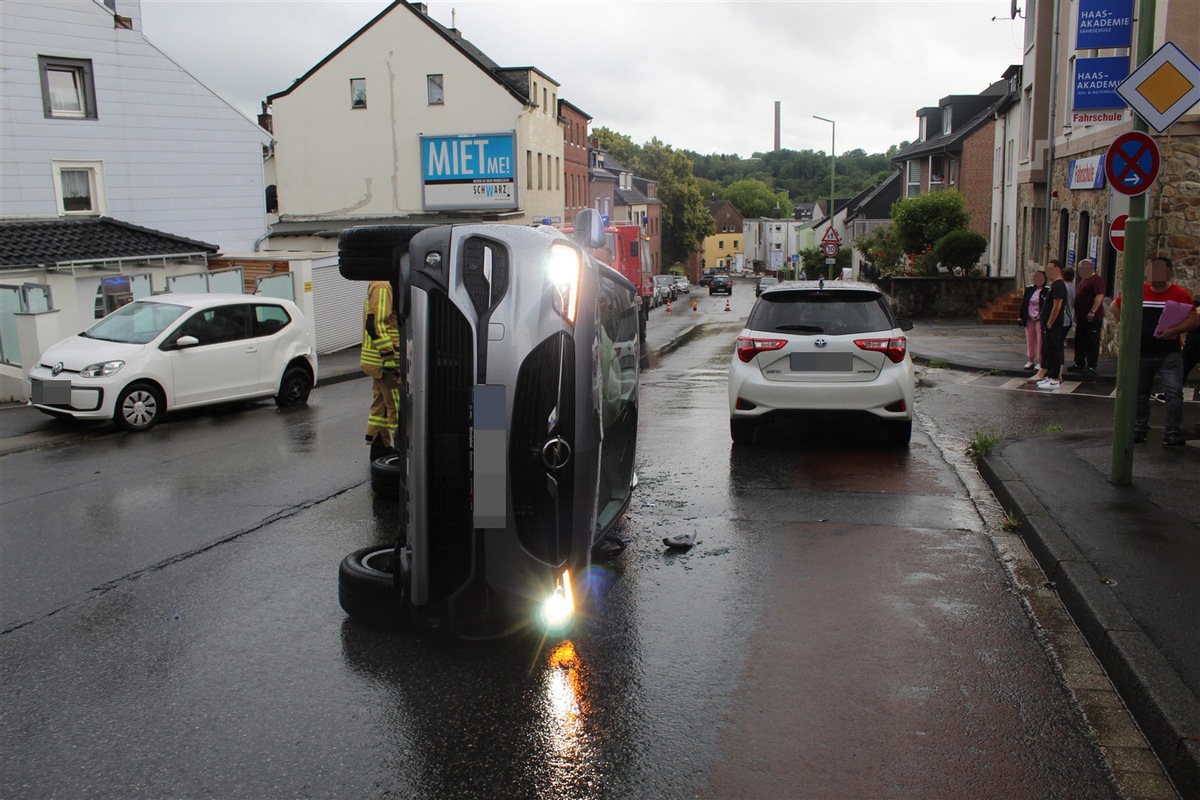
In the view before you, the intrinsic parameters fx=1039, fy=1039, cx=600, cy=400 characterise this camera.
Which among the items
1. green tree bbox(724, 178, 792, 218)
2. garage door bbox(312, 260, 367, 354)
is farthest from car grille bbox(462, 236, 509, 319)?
green tree bbox(724, 178, 792, 218)

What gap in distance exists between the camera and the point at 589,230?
6062 millimetres

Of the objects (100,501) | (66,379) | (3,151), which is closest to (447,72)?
(3,151)

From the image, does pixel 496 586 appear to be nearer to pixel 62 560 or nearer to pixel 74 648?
pixel 74 648

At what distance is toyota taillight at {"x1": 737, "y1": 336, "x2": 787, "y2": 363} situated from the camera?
395 inches

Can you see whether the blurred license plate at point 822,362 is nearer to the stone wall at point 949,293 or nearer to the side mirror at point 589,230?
the side mirror at point 589,230

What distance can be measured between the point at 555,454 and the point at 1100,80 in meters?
16.3

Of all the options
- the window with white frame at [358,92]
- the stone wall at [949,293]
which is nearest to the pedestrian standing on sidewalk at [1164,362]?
the stone wall at [949,293]

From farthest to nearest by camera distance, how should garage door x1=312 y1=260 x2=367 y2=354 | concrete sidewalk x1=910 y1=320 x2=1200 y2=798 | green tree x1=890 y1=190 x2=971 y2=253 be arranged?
green tree x1=890 y1=190 x2=971 y2=253, garage door x1=312 y1=260 x2=367 y2=354, concrete sidewalk x1=910 y1=320 x2=1200 y2=798

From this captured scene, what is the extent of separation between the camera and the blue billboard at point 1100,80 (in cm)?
1745

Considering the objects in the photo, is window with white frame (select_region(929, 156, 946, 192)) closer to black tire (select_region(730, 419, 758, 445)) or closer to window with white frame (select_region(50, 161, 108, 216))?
window with white frame (select_region(50, 161, 108, 216))

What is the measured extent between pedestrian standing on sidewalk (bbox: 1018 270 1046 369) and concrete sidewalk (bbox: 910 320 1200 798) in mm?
5819

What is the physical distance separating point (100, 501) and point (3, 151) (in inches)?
749

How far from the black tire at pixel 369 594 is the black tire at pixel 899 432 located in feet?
20.3

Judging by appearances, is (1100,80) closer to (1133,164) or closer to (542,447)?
(1133,164)
